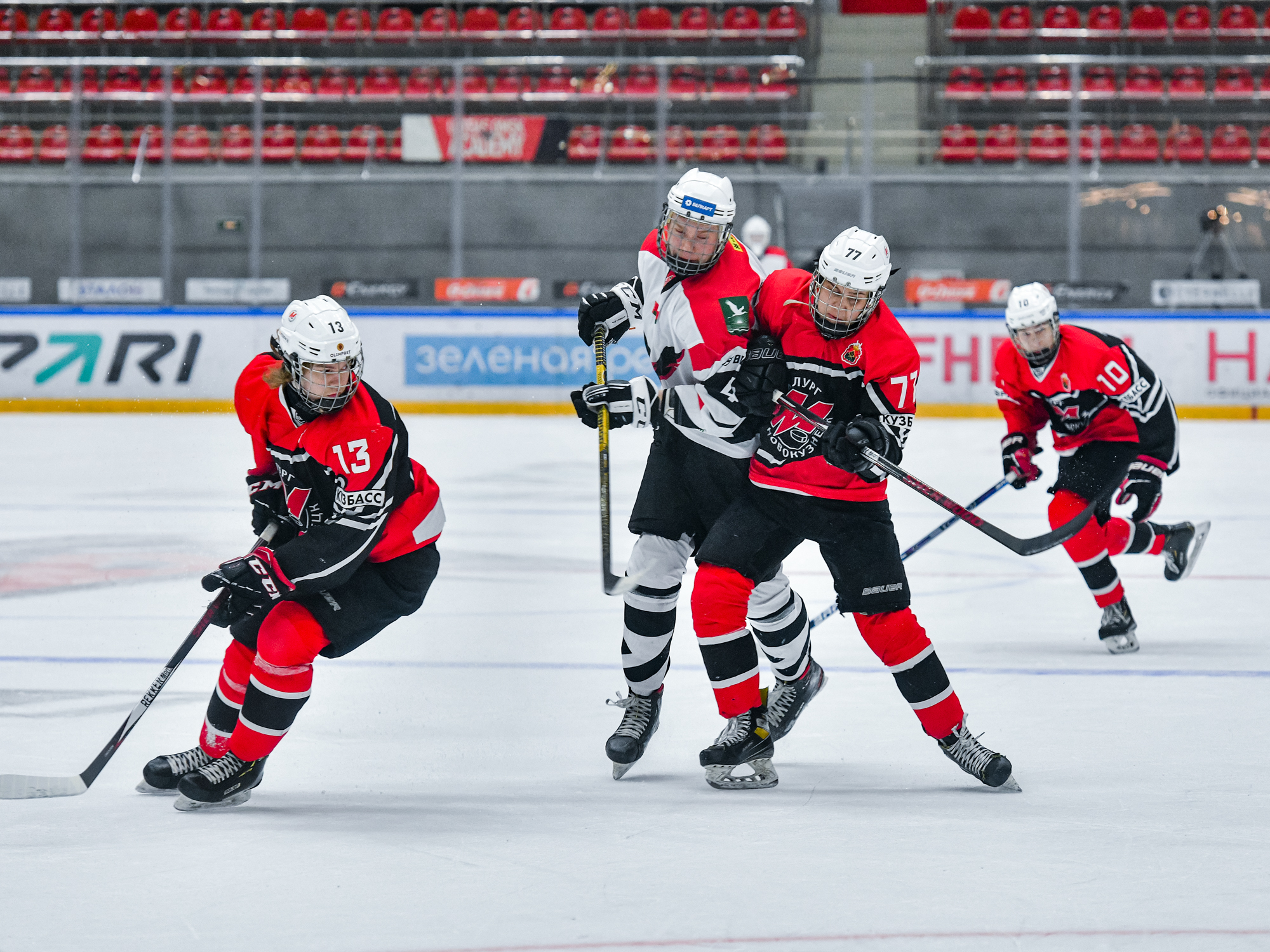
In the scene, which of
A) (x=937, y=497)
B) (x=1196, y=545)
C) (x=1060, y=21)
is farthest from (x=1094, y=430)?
(x=1060, y=21)

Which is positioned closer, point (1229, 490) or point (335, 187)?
point (1229, 490)

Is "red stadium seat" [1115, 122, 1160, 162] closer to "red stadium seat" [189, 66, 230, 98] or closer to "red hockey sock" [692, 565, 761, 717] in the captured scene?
"red stadium seat" [189, 66, 230, 98]

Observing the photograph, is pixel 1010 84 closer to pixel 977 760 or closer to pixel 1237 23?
pixel 1237 23

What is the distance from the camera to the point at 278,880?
2547mm

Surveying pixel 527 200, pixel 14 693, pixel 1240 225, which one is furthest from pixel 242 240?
pixel 14 693

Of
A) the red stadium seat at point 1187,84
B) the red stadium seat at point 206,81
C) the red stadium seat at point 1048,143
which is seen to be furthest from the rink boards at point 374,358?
the red stadium seat at point 1187,84

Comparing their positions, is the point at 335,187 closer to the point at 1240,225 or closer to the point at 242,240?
the point at 242,240

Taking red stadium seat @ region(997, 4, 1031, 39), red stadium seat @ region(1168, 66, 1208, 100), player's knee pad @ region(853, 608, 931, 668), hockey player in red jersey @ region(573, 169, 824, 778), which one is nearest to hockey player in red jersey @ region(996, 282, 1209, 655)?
hockey player in red jersey @ region(573, 169, 824, 778)

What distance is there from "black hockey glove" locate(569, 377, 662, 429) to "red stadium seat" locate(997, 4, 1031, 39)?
13848 mm

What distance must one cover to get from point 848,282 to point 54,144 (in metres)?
11.8

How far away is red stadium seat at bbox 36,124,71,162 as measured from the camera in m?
13.3

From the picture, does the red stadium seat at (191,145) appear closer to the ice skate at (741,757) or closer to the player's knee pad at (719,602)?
the player's knee pad at (719,602)

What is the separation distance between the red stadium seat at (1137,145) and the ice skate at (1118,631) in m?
8.93

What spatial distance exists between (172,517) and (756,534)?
14.2 feet
